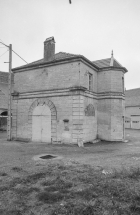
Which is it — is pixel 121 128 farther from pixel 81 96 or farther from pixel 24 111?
pixel 24 111

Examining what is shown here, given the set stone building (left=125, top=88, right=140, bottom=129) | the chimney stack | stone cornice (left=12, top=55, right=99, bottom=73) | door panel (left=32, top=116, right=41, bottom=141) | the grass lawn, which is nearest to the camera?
the grass lawn

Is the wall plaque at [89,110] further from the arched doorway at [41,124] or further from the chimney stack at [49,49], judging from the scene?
the chimney stack at [49,49]

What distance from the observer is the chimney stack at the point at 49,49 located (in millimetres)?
17844

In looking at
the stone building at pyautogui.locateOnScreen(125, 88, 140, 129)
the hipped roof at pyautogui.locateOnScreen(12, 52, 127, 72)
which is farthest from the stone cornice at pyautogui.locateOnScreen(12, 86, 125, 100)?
the stone building at pyautogui.locateOnScreen(125, 88, 140, 129)

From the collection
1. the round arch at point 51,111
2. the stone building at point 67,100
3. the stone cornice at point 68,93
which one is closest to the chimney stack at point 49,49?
the stone building at point 67,100

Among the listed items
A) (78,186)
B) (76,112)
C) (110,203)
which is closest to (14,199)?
Answer: (78,186)

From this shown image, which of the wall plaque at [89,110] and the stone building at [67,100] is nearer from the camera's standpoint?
the stone building at [67,100]

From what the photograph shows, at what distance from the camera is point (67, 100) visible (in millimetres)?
16141

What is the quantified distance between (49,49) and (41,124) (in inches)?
312

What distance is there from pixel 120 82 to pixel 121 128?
514cm

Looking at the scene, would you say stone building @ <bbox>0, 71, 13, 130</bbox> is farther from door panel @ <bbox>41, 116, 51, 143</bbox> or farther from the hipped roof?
door panel @ <bbox>41, 116, 51, 143</bbox>

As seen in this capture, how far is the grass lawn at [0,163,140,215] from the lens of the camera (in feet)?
15.3

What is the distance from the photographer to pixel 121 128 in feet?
61.7

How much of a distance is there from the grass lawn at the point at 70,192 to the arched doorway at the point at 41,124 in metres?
8.79
